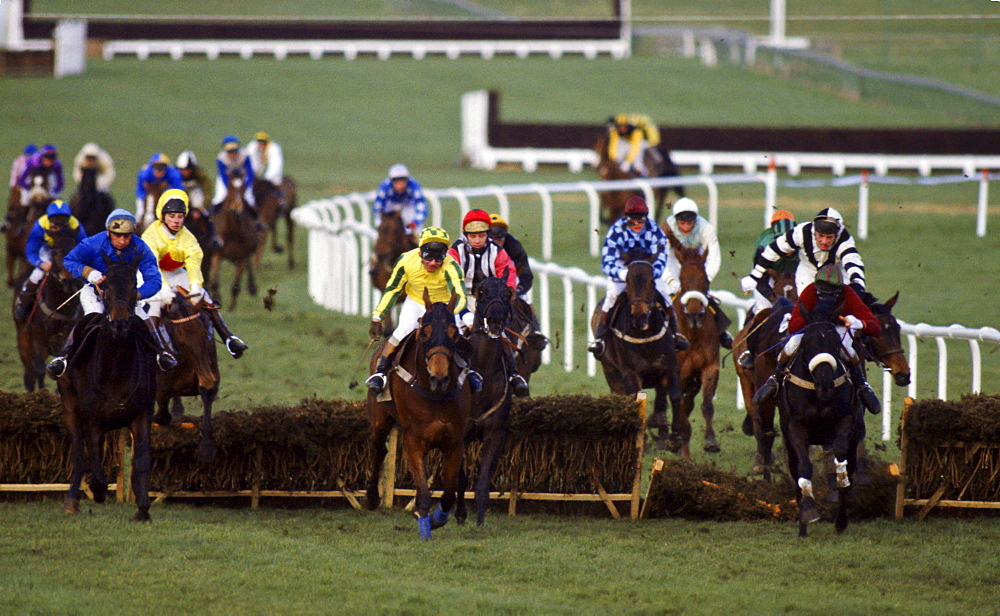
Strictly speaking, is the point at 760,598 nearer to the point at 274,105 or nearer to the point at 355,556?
the point at 355,556

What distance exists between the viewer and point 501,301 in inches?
329

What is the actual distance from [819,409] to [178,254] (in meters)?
4.47

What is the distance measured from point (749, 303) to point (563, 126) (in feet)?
58.8

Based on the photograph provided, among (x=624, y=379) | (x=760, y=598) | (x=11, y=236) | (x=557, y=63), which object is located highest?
(x=557, y=63)

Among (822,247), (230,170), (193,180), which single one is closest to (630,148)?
Answer: (230,170)

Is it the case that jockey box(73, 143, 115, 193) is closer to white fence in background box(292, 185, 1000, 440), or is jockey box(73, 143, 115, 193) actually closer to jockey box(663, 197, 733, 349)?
white fence in background box(292, 185, 1000, 440)

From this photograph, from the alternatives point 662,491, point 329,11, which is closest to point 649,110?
point 329,11

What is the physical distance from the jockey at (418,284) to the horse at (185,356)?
1.63 m

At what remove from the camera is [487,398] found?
8.56 metres

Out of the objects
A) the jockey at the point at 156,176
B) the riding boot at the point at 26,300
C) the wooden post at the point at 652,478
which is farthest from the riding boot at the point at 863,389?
the jockey at the point at 156,176

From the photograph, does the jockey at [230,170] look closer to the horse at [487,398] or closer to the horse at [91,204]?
the horse at [91,204]

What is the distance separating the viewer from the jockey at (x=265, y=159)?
1928cm

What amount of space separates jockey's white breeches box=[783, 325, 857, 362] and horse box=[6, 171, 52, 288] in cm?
980

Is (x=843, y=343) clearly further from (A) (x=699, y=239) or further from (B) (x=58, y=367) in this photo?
(B) (x=58, y=367)
